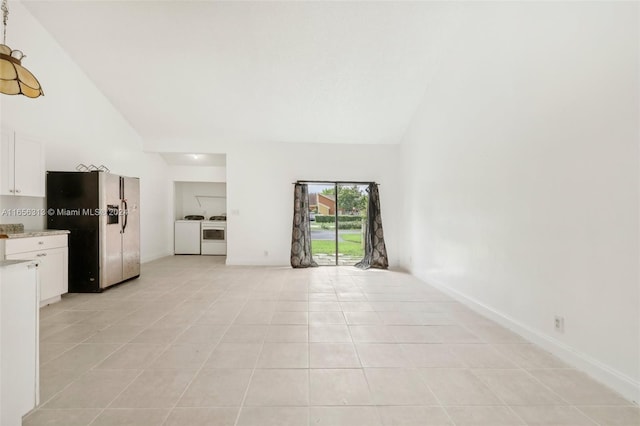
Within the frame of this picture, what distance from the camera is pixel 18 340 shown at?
1.36 m

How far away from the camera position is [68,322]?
2896mm

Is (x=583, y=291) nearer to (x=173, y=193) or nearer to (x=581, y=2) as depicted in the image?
(x=581, y=2)

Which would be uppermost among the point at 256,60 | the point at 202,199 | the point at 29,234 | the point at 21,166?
the point at 256,60

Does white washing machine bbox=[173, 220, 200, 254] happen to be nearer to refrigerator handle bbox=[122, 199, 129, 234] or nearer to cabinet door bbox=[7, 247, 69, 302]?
refrigerator handle bbox=[122, 199, 129, 234]

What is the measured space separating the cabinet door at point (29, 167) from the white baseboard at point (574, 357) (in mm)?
5529

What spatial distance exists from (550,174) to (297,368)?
2.56 m

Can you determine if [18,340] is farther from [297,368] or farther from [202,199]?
[202,199]

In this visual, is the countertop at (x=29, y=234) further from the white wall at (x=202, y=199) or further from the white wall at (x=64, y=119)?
the white wall at (x=202, y=199)

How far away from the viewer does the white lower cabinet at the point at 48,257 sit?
3012 millimetres

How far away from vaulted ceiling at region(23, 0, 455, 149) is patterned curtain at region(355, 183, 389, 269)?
139 cm

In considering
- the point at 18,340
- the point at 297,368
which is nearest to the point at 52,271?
the point at 18,340

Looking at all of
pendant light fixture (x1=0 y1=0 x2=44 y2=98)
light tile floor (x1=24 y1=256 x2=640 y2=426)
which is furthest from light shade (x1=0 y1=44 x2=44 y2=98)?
light tile floor (x1=24 y1=256 x2=640 y2=426)

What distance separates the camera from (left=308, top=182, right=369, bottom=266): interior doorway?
612cm

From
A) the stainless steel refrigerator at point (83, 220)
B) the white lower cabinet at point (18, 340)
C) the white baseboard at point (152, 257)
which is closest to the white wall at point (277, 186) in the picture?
the white baseboard at point (152, 257)
